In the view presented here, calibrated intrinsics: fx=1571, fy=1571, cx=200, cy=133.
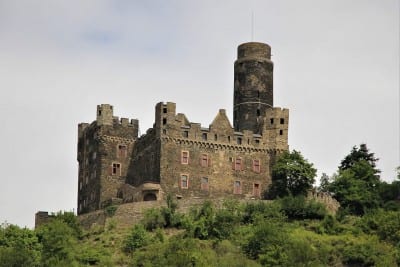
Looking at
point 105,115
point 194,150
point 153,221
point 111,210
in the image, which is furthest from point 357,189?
point 105,115

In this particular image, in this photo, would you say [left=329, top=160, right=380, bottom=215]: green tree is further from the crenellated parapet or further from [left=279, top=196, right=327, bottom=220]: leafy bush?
the crenellated parapet

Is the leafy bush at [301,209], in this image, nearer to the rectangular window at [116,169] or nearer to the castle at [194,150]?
the castle at [194,150]

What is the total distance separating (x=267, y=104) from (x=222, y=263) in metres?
20.5

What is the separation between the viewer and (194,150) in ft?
372

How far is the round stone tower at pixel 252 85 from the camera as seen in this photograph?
117562mm

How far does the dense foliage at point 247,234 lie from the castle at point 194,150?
2.85m

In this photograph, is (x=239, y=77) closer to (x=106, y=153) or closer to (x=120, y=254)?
(x=106, y=153)

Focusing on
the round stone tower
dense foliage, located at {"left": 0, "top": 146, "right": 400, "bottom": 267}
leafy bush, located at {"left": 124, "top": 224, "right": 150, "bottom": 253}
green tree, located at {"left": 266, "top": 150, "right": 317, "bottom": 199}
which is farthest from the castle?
leafy bush, located at {"left": 124, "top": 224, "right": 150, "bottom": 253}

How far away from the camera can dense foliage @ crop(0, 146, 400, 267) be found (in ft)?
337

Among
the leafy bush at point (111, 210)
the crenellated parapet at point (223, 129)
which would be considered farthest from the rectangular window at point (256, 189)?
the leafy bush at point (111, 210)

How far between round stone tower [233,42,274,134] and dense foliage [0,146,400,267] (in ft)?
19.7

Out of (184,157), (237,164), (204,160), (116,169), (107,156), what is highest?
(107,156)

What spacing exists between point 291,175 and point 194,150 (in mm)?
7207

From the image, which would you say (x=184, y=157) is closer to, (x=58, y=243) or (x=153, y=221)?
(x=153, y=221)
